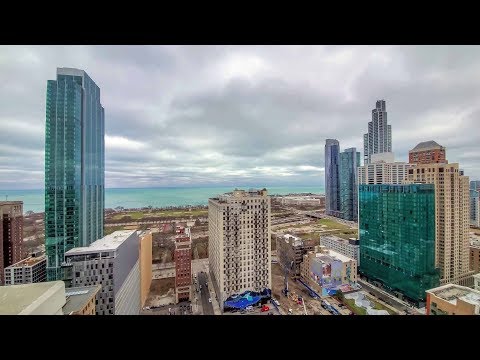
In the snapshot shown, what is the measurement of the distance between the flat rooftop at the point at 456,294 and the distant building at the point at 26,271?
44.8 feet

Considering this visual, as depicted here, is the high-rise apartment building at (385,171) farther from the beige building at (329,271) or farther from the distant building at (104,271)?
the distant building at (104,271)

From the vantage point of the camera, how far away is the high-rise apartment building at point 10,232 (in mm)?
8844

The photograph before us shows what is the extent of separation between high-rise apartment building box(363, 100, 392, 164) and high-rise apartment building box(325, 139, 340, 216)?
408 cm

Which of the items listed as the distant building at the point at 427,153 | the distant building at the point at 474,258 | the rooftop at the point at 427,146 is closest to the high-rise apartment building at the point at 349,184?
the distant building at the point at 427,153

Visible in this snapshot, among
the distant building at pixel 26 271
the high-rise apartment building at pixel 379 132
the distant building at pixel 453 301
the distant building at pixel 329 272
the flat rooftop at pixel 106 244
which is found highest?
the high-rise apartment building at pixel 379 132

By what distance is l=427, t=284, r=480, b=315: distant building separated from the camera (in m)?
4.71

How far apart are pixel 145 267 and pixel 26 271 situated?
425cm

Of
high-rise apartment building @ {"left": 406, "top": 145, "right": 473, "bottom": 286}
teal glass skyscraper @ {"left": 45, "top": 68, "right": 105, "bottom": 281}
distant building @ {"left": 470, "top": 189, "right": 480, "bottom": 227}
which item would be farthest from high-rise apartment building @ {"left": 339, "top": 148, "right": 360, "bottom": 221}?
teal glass skyscraper @ {"left": 45, "top": 68, "right": 105, "bottom": 281}
